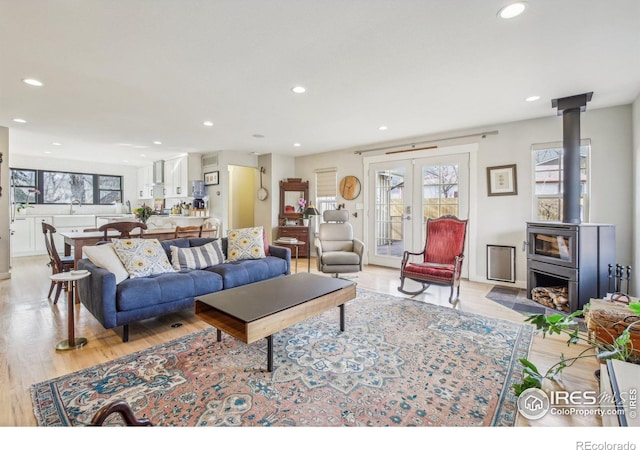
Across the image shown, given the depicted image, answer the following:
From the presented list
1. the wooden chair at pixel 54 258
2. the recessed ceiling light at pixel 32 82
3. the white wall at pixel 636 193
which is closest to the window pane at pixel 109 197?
the wooden chair at pixel 54 258

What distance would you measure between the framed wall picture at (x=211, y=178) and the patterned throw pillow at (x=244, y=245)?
2817 mm

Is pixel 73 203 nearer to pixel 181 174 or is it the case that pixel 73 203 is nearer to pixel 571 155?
pixel 181 174

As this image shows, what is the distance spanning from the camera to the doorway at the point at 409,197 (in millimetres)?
4699

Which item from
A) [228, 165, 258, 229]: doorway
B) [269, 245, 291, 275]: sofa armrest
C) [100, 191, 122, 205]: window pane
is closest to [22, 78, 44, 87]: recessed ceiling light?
[269, 245, 291, 275]: sofa armrest

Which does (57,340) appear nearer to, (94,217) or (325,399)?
(325,399)

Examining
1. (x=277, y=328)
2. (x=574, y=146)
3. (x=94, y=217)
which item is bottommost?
(x=277, y=328)

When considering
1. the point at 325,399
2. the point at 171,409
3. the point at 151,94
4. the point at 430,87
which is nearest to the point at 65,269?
the point at 151,94

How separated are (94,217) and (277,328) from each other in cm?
781

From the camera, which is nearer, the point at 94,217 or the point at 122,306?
the point at 122,306

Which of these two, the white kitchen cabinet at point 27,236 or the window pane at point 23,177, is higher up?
the window pane at point 23,177

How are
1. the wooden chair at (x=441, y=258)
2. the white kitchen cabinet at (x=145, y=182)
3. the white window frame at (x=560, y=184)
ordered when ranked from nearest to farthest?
the wooden chair at (x=441, y=258), the white window frame at (x=560, y=184), the white kitchen cabinet at (x=145, y=182)

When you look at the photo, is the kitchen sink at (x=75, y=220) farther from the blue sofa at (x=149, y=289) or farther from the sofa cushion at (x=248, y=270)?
the sofa cushion at (x=248, y=270)

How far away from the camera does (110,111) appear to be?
12.1 ft

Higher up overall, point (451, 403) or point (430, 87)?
point (430, 87)
